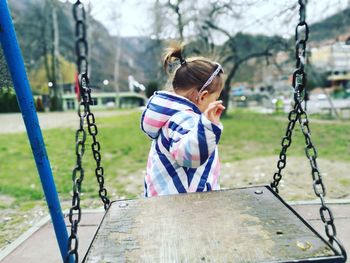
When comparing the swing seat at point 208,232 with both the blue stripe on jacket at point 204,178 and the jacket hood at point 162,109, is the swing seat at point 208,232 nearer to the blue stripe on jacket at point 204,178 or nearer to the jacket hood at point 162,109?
the blue stripe on jacket at point 204,178

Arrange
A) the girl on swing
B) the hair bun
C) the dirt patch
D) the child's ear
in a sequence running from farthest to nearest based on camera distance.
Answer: the dirt patch, the hair bun, the child's ear, the girl on swing

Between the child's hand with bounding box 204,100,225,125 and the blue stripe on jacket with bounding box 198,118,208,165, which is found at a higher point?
the child's hand with bounding box 204,100,225,125

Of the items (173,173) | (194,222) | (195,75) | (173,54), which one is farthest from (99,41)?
(194,222)

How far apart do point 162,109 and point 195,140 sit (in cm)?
23

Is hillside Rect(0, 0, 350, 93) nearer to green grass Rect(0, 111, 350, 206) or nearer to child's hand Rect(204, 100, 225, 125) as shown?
child's hand Rect(204, 100, 225, 125)

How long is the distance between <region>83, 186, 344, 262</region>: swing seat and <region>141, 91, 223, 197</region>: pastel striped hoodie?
0.12 m

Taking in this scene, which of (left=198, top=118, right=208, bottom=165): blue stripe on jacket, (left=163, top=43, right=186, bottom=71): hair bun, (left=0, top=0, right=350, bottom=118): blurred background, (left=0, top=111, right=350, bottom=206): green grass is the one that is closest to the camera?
(left=198, top=118, right=208, bottom=165): blue stripe on jacket

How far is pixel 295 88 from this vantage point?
3.98ft

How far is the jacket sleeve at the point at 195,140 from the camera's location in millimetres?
1165

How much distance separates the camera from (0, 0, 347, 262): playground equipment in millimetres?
873

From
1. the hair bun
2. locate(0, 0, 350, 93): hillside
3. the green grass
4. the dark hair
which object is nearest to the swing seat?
the dark hair

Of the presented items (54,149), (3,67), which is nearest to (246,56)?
(54,149)

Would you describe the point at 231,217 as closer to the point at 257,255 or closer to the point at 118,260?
the point at 257,255

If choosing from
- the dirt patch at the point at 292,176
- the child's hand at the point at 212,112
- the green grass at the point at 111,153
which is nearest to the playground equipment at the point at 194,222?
the child's hand at the point at 212,112
